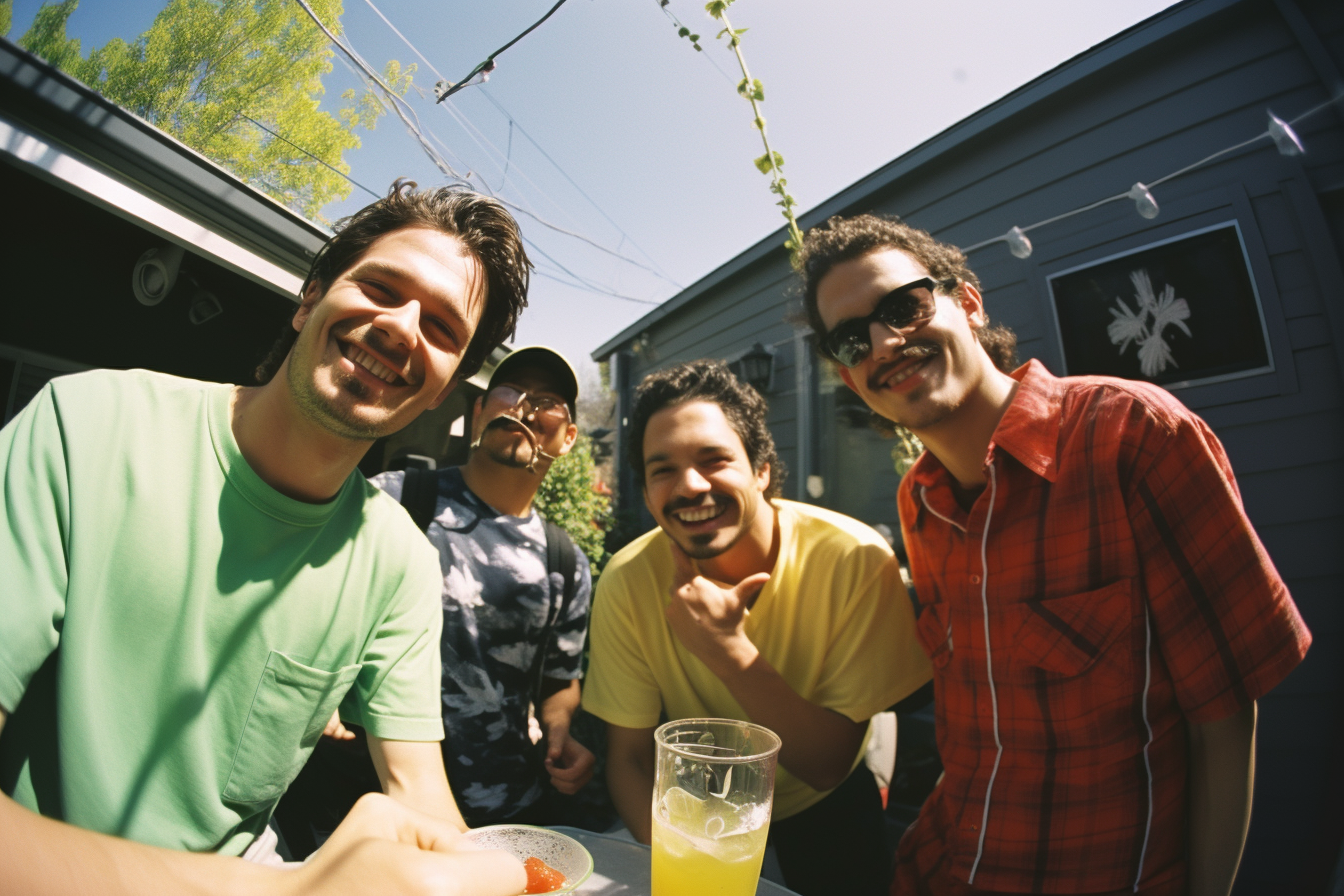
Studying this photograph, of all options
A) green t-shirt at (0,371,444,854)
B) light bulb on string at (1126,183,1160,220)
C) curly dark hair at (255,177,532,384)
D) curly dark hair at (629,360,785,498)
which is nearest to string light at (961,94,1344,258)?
light bulb on string at (1126,183,1160,220)

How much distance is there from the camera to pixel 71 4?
3422mm

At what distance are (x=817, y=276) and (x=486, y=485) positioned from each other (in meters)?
1.68

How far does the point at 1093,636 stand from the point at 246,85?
679 cm

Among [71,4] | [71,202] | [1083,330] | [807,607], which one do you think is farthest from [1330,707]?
[71,4]

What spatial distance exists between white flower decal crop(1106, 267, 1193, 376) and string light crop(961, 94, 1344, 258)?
1.38 ft

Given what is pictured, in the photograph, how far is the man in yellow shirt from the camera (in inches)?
69.2

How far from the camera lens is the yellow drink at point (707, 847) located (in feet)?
3.47

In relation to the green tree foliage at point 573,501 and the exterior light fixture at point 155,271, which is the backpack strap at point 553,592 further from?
the green tree foliage at point 573,501

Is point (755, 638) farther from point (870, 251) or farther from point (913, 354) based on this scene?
point (870, 251)

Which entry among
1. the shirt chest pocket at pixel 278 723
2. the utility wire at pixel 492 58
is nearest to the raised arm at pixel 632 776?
the shirt chest pocket at pixel 278 723

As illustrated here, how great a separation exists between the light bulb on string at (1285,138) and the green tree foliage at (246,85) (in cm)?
620

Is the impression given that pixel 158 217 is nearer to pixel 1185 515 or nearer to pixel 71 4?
pixel 71 4

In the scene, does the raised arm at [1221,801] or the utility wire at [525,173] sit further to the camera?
the utility wire at [525,173]

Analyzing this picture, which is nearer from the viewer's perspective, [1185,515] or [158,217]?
[1185,515]
